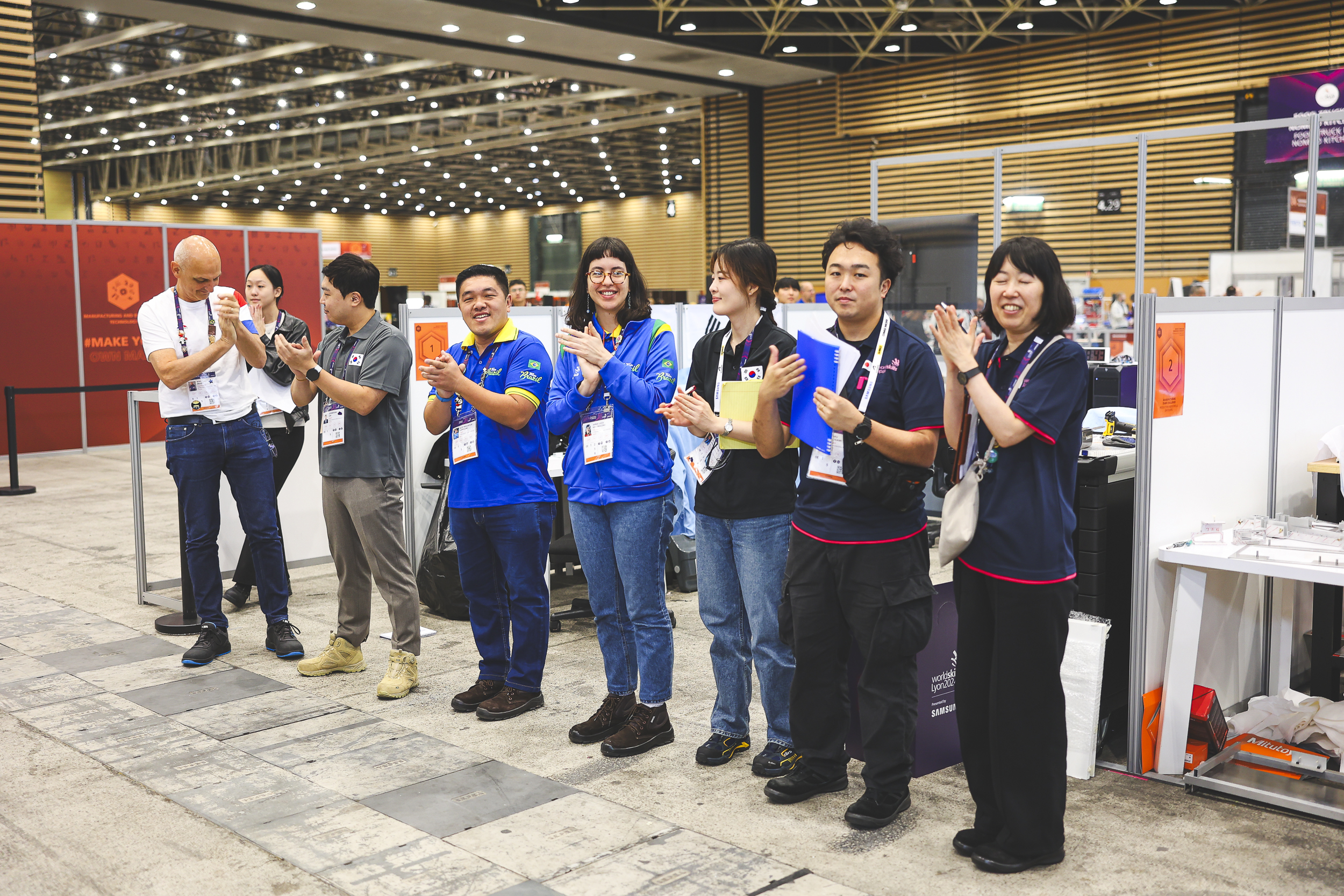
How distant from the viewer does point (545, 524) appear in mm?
3594

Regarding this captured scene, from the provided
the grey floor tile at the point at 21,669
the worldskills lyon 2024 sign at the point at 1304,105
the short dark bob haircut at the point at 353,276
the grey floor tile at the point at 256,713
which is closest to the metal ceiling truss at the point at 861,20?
the worldskills lyon 2024 sign at the point at 1304,105

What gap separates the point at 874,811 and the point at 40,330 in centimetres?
1131

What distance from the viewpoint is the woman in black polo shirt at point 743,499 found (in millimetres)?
2918

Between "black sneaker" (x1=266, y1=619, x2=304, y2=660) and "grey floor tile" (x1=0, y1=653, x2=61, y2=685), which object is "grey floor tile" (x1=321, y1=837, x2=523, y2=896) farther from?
"grey floor tile" (x1=0, y1=653, x2=61, y2=685)

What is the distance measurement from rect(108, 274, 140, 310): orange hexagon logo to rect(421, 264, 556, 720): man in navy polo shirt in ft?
32.2

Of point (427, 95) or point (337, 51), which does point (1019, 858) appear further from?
point (427, 95)

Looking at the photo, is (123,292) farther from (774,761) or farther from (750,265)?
(774,761)

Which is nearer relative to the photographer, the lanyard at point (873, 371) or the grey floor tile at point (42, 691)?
the lanyard at point (873, 371)

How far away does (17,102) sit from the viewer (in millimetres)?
10312

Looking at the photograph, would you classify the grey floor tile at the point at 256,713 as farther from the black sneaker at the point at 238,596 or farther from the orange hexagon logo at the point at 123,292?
the orange hexagon logo at the point at 123,292

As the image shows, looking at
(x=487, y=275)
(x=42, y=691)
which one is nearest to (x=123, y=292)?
(x=42, y=691)

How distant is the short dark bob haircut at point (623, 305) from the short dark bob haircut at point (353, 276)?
0.93m

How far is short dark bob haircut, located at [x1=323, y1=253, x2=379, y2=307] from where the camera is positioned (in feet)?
12.5

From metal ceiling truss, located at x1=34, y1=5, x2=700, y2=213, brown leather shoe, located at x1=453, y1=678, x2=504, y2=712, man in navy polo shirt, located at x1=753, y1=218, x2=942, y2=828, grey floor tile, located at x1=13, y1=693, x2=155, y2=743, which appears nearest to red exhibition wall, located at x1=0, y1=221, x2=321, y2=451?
metal ceiling truss, located at x1=34, y1=5, x2=700, y2=213
